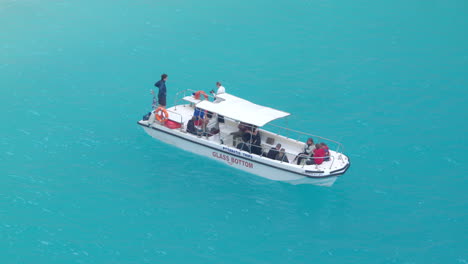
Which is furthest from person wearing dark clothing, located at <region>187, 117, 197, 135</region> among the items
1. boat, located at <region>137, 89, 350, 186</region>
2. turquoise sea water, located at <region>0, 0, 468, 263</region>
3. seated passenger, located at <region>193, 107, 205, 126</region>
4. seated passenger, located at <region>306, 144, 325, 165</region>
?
seated passenger, located at <region>306, 144, 325, 165</region>

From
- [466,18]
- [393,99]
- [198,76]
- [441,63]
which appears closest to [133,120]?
[198,76]

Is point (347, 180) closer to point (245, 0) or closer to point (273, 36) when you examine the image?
point (273, 36)

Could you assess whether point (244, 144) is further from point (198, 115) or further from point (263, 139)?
point (198, 115)

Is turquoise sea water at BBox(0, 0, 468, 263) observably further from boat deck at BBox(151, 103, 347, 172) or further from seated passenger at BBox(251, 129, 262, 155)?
seated passenger at BBox(251, 129, 262, 155)

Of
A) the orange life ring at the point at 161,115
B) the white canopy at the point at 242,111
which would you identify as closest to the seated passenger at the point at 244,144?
the white canopy at the point at 242,111

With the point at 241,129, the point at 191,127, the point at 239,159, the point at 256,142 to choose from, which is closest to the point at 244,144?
the point at 256,142

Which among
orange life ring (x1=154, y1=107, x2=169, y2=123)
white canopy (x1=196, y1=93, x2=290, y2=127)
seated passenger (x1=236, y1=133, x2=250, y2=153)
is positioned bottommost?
seated passenger (x1=236, y1=133, x2=250, y2=153)
